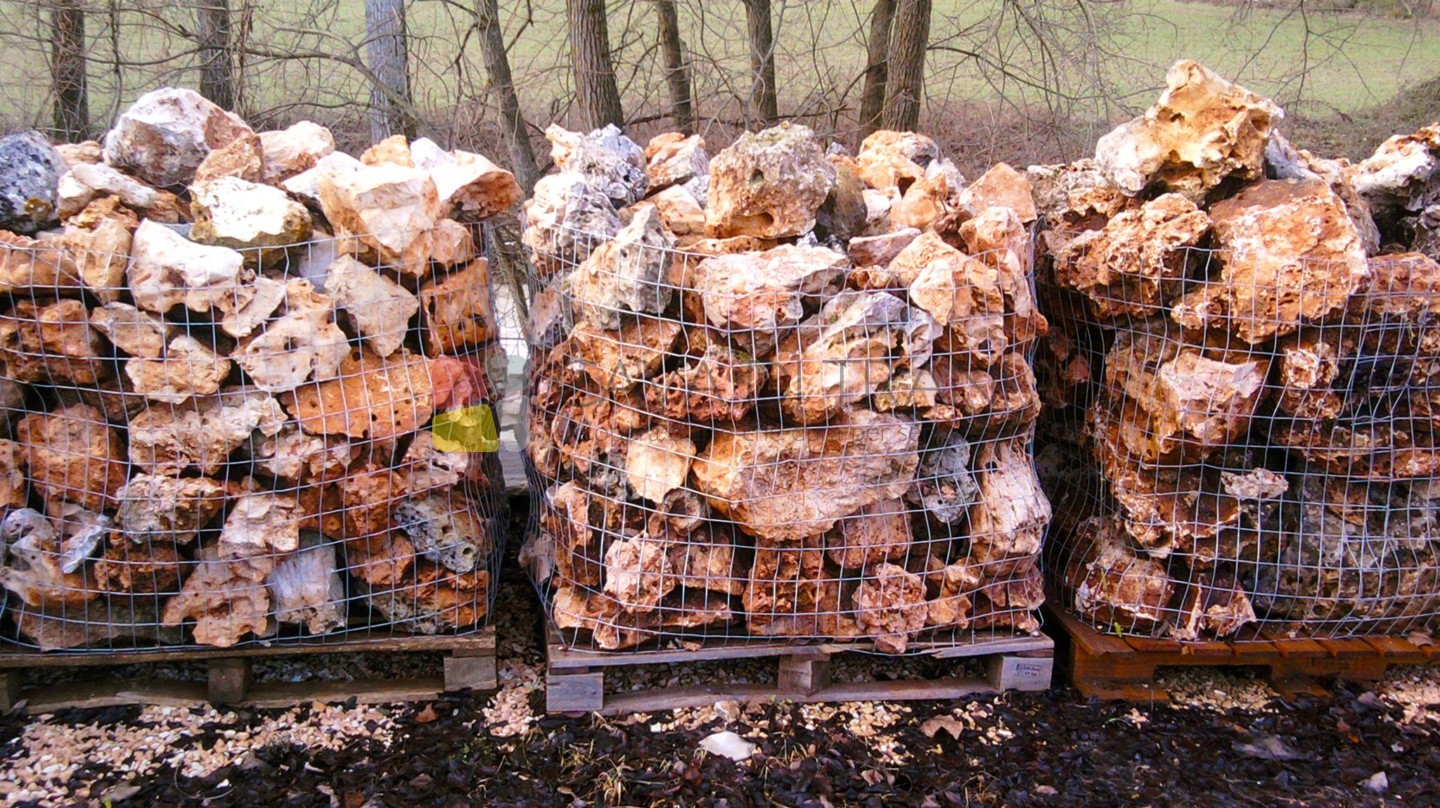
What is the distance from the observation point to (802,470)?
10.3ft

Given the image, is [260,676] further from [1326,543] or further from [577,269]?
[1326,543]

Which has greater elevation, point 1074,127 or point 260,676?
point 1074,127

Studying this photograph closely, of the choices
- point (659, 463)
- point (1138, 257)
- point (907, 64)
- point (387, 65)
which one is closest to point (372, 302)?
point (659, 463)

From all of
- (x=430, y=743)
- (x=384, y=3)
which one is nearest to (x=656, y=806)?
(x=430, y=743)

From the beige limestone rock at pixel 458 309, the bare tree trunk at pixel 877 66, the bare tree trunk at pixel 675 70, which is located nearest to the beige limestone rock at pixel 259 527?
the beige limestone rock at pixel 458 309

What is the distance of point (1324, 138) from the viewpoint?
10570 mm

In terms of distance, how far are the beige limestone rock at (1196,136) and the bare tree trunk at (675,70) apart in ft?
10.8

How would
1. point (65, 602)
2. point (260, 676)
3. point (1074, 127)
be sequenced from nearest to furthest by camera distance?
point (65, 602)
point (260, 676)
point (1074, 127)

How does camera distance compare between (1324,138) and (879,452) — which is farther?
(1324,138)

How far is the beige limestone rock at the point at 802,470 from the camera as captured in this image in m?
3.08

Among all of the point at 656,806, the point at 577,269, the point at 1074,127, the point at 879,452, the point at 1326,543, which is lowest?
the point at 656,806

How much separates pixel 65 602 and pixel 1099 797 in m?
3.21

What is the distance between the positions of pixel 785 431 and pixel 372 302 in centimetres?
136

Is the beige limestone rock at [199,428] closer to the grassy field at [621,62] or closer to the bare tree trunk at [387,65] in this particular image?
the bare tree trunk at [387,65]
